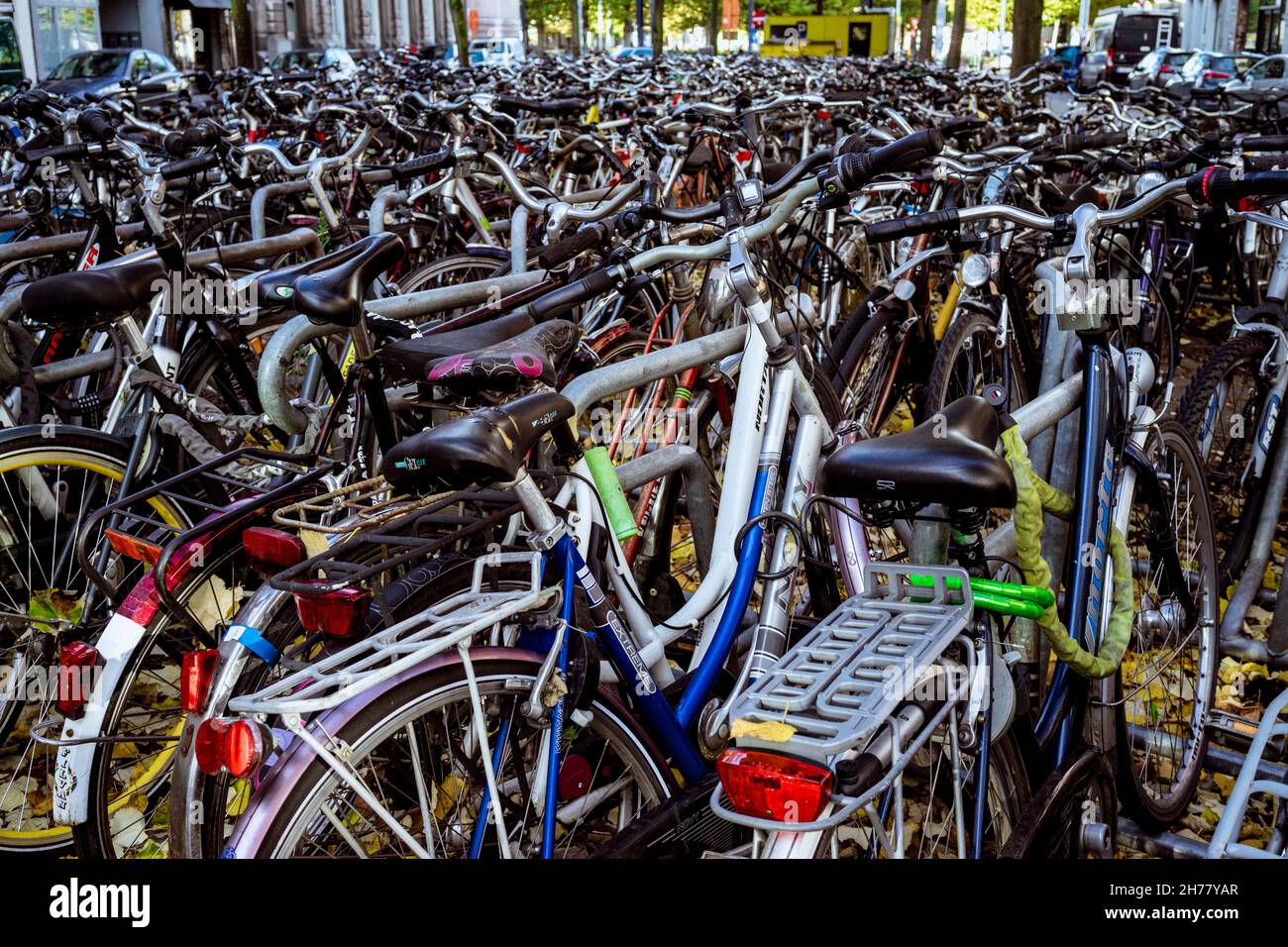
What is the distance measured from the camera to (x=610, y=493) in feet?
8.29

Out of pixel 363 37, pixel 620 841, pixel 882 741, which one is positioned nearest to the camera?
pixel 882 741

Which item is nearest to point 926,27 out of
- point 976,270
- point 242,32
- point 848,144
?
point 242,32

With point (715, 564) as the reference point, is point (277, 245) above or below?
above

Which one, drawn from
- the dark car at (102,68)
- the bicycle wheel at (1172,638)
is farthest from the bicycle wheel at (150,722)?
the dark car at (102,68)

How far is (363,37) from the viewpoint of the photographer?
164 feet

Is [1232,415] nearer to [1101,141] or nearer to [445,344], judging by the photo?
[1101,141]

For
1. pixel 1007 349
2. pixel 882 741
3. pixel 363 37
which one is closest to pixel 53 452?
pixel 882 741

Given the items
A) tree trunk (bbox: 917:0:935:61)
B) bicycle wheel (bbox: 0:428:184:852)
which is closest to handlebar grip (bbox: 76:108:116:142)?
bicycle wheel (bbox: 0:428:184:852)

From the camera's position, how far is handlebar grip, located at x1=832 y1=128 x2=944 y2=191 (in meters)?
2.81

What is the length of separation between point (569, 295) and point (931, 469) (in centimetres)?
123

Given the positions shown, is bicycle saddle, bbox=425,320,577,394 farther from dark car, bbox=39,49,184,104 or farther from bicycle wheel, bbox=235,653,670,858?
dark car, bbox=39,49,184,104

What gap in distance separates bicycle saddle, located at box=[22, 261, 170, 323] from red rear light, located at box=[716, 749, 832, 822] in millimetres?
2131

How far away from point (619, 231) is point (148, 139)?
668 centimetres
